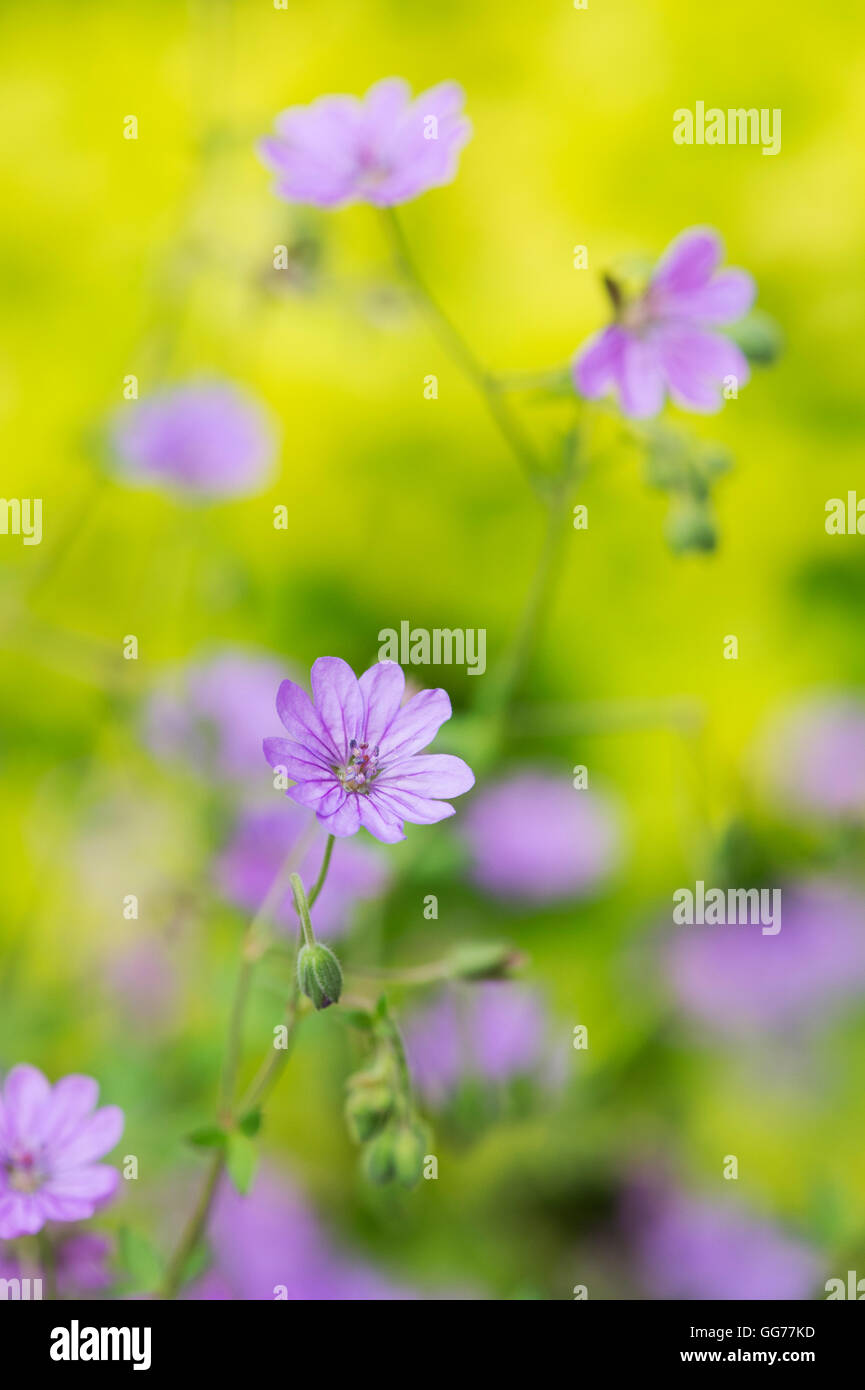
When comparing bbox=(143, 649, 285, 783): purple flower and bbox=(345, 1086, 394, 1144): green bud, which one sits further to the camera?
bbox=(143, 649, 285, 783): purple flower

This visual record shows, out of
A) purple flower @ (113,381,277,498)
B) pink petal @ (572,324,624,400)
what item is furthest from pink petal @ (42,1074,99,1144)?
purple flower @ (113,381,277,498)

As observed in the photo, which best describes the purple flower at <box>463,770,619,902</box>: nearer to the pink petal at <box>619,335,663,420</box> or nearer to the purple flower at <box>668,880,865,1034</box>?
the purple flower at <box>668,880,865,1034</box>

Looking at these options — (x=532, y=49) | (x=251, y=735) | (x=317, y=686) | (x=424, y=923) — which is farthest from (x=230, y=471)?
(x=532, y=49)

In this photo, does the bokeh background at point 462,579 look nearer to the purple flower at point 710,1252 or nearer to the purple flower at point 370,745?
the purple flower at point 710,1252
